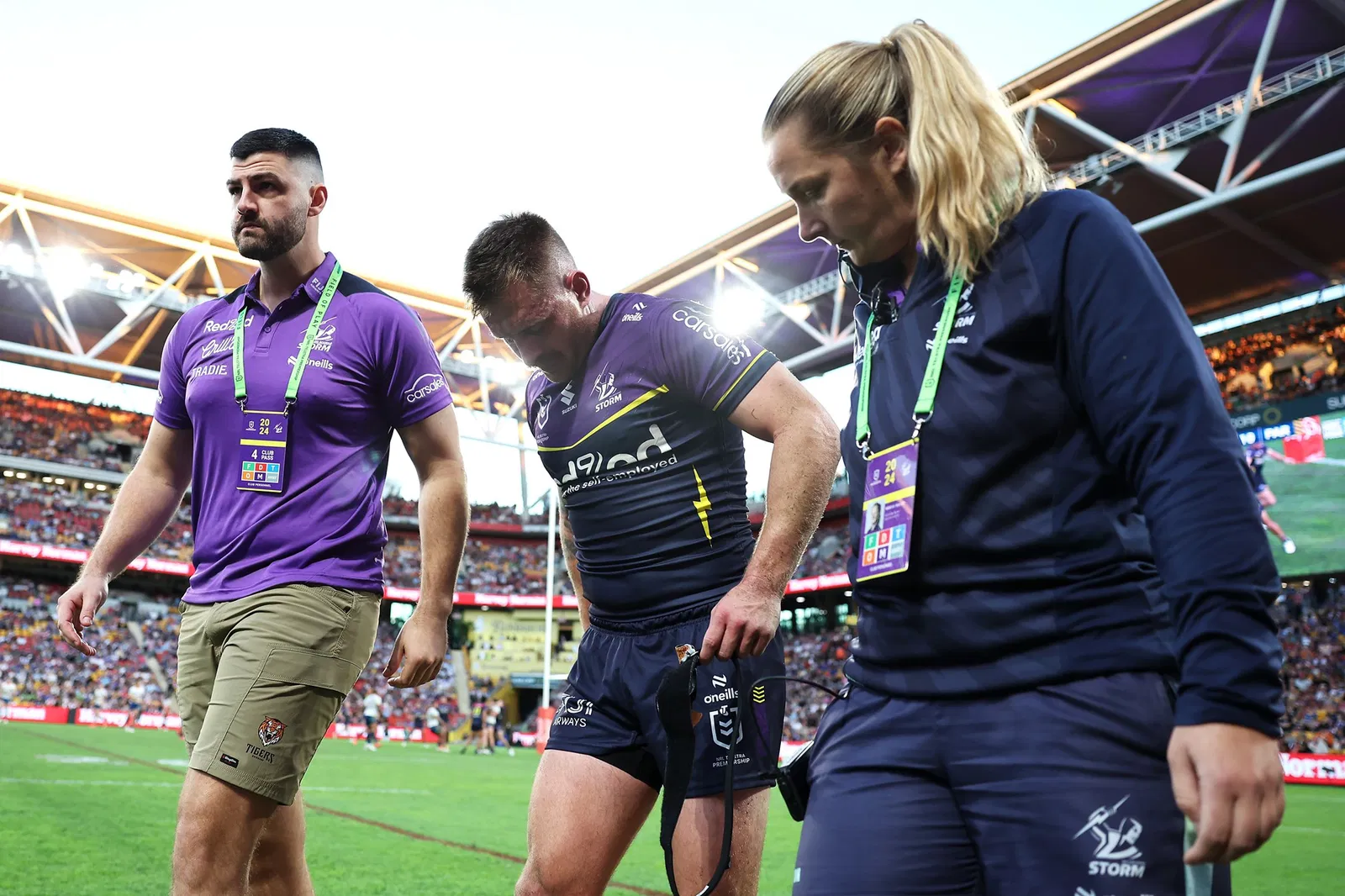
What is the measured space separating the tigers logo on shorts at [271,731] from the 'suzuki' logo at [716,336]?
1.56 meters

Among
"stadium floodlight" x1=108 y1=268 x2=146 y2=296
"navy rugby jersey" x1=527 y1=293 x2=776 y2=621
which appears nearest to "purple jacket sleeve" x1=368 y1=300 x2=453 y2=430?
"navy rugby jersey" x1=527 y1=293 x2=776 y2=621

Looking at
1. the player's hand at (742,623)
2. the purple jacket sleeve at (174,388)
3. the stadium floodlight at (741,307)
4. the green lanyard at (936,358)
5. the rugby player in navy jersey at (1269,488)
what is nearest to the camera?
the green lanyard at (936,358)

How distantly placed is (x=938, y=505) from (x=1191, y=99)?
84.7ft

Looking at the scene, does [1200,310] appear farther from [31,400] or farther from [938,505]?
[31,400]

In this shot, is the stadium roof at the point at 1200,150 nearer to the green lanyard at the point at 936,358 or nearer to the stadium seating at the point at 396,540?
the stadium seating at the point at 396,540

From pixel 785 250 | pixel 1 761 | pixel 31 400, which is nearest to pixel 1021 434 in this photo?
pixel 1 761

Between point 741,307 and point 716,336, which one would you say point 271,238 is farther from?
point 741,307

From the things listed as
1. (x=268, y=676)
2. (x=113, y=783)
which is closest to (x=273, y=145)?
(x=268, y=676)

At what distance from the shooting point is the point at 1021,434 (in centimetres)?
166

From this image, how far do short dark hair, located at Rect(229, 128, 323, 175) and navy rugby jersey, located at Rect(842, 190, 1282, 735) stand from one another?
239cm

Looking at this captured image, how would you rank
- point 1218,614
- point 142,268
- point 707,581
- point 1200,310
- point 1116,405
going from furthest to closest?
point 142,268
point 1200,310
point 707,581
point 1116,405
point 1218,614

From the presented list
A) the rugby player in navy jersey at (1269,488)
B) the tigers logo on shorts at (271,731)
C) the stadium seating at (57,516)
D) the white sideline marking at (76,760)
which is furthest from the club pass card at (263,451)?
the stadium seating at (57,516)

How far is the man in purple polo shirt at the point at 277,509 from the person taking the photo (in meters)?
2.89

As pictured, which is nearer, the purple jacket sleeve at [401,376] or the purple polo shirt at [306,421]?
the purple polo shirt at [306,421]
